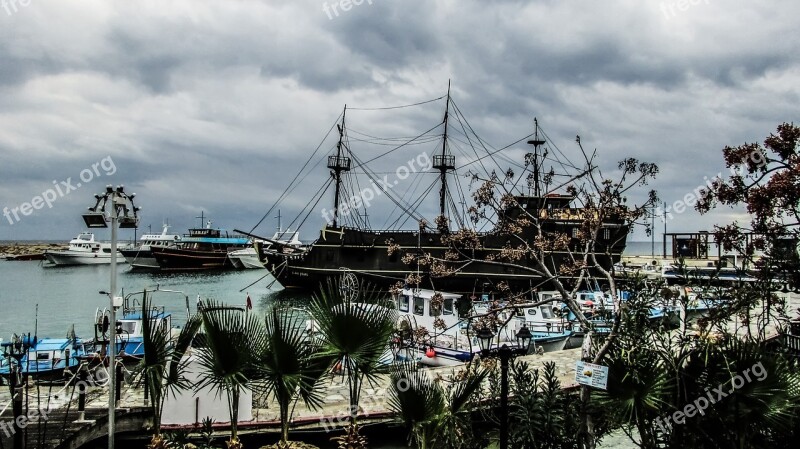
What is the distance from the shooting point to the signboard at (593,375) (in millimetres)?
6199

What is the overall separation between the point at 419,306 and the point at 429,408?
13.9 m

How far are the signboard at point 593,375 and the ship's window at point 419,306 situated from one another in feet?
46.2

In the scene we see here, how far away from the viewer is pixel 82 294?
5391 cm

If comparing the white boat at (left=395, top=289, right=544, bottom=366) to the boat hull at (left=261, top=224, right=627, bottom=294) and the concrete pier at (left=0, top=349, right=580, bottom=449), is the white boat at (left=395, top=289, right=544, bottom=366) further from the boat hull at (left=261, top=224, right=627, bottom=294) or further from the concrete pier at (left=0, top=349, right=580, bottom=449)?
the boat hull at (left=261, top=224, right=627, bottom=294)

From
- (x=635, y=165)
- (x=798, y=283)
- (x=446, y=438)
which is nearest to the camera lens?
(x=798, y=283)

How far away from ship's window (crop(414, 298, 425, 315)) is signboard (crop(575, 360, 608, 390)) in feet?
46.2

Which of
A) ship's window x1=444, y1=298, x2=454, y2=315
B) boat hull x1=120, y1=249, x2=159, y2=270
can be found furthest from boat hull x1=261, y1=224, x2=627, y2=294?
boat hull x1=120, y1=249, x2=159, y2=270

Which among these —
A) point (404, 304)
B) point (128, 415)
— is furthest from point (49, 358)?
point (404, 304)

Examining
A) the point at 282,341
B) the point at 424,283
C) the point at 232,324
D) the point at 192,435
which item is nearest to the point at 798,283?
the point at 282,341

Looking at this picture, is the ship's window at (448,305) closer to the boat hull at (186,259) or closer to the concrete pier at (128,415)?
the concrete pier at (128,415)

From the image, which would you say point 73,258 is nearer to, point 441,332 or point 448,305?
point 448,305

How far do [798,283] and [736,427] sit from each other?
1.89 m

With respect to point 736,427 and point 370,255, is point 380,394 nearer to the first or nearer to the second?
point 736,427

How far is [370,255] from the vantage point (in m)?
47.9
